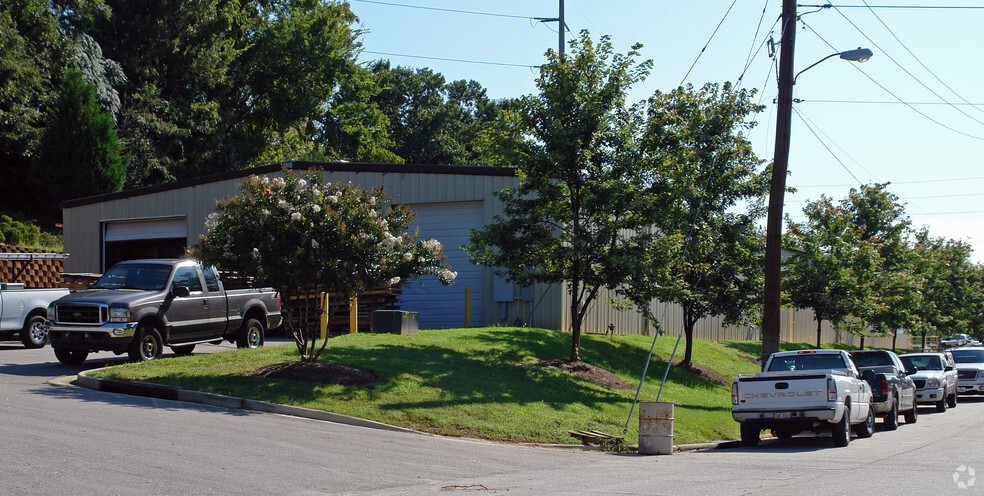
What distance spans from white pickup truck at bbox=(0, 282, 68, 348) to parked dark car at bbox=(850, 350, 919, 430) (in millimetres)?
18276

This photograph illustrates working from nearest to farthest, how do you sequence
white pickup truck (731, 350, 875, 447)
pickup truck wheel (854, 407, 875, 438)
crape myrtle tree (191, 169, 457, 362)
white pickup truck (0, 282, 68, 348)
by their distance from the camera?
white pickup truck (731, 350, 875, 447) < crape myrtle tree (191, 169, 457, 362) < pickup truck wheel (854, 407, 875, 438) < white pickup truck (0, 282, 68, 348)

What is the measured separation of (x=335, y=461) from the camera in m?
10.0

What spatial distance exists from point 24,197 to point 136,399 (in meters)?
32.7

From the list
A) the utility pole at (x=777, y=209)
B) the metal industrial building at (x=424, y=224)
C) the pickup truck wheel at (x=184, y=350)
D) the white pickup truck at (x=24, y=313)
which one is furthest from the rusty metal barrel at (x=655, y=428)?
the white pickup truck at (x=24, y=313)

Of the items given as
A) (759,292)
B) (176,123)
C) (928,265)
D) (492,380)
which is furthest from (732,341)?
(176,123)

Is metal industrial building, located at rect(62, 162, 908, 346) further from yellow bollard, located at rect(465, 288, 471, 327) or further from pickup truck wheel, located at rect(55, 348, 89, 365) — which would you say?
pickup truck wheel, located at rect(55, 348, 89, 365)

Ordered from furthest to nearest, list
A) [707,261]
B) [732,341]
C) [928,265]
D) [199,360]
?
[928,265], [732,341], [707,261], [199,360]

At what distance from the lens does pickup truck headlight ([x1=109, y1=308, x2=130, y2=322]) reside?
50.9 feet

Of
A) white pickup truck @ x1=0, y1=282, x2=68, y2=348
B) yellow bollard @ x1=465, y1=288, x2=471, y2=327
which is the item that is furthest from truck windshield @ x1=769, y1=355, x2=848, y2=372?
white pickup truck @ x1=0, y1=282, x2=68, y2=348

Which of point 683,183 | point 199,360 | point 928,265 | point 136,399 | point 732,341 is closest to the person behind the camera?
point 136,399

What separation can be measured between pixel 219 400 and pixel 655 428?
6.97 meters

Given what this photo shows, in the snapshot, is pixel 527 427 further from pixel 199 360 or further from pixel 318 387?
pixel 199 360

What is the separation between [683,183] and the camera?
65.4 feet

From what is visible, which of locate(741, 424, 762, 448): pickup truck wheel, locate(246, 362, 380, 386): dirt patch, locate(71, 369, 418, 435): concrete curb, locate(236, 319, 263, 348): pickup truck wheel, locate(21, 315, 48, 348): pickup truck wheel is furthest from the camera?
locate(21, 315, 48, 348): pickup truck wheel
